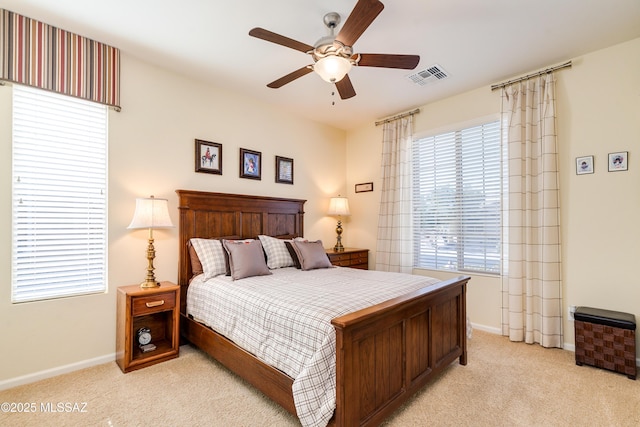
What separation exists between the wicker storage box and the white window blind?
4.33 m

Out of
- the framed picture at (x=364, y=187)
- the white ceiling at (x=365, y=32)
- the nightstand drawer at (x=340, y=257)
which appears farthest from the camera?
the framed picture at (x=364, y=187)

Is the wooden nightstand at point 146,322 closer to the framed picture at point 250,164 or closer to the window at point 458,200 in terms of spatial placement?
the framed picture at point 250,164

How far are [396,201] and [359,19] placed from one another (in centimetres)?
283

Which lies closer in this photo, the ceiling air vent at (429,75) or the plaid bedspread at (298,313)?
the plaid bedspread at (298,313)

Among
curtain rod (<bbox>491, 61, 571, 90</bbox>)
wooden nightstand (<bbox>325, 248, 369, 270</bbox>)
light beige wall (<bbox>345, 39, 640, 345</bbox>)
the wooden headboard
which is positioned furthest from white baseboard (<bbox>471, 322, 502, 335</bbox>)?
curtain rod (<bbox>491, 61, 571, 90</bbox>)

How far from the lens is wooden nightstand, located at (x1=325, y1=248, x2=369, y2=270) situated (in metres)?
4.22

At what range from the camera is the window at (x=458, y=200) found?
3570 millimetres

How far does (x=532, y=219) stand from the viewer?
10.4 ft

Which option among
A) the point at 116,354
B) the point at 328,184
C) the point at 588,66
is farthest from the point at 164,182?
the point at 588,66

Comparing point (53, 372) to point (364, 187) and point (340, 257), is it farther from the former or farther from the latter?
point (364, 187)

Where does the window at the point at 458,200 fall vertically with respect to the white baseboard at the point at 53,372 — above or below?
above

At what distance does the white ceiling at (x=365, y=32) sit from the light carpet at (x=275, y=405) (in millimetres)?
2882

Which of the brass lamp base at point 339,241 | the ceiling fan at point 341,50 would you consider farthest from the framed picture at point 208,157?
the brass lamp base at point 339,241

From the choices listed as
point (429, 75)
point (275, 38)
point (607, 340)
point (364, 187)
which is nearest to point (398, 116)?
point (429, 75)
